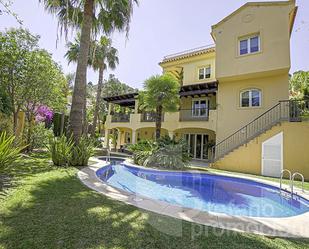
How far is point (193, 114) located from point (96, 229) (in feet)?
57.6

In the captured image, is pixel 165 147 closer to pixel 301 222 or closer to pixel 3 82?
pixel 301 222

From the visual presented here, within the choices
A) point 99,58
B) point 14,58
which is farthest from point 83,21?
point 99,58

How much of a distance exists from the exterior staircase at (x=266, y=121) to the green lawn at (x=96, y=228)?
35.7 ft

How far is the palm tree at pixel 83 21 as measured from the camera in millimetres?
11719

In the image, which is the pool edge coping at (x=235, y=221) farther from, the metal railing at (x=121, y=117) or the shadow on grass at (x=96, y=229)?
A: the metal railing at (x=121, y=117)

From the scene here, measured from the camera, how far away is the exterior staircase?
1316 cm

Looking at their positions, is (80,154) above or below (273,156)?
below

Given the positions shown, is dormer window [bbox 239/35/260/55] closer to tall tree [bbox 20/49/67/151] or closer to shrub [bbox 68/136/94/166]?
shrub [bbox 68/136/94/166]

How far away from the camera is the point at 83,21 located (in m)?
12.2

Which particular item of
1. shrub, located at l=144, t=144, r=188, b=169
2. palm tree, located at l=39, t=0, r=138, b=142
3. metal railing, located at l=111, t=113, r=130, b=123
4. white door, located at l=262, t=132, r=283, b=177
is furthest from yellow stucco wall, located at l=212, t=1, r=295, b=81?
metal railing, located at l=111, t=113, r=130, b=123

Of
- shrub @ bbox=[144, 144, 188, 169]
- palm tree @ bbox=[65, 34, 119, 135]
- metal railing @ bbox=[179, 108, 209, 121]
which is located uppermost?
palm tree @ bbox=[65, 34, 119, 135]

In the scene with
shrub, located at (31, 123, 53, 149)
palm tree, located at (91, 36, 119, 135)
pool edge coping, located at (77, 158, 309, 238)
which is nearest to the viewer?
pool edge coping, located at (77, 158, 309, 238)

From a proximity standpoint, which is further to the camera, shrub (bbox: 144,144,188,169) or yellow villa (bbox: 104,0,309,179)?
shrub (bbox: 144,144,188,169)

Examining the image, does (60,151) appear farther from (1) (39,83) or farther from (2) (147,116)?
(2) (147,116)
